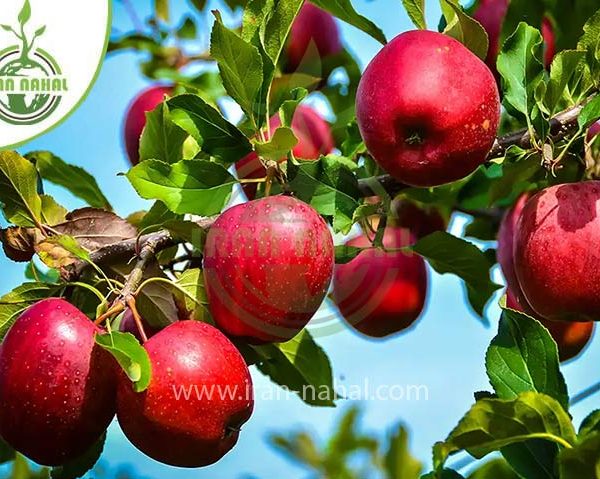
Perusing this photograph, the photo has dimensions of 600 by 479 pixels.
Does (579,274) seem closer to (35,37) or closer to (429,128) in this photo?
(429,128)

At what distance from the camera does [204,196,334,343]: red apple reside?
4.51 feet

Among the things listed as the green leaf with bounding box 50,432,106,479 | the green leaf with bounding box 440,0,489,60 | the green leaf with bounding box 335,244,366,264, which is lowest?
the green leaf with bounding box 50,432,106,479

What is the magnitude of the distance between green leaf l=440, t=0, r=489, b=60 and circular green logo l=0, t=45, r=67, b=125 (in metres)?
1.05

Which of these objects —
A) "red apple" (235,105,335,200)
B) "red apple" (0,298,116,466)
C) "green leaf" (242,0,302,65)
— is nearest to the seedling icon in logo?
"red apple" (235,105,335,200)


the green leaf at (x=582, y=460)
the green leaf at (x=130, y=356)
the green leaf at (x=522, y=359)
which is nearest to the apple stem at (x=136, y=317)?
the green leaf at (x=130, y=356)

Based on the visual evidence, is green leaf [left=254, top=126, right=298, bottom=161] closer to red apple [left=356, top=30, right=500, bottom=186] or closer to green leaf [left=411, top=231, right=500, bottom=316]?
red apple [left=356, top=30, right=500, bottom=186]

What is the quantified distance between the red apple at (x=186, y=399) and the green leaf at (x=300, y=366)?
1.43ft

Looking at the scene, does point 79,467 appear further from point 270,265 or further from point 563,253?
point 563,253

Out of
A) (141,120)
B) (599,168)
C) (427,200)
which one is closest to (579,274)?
(599,168)

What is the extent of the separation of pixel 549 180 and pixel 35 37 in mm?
1321

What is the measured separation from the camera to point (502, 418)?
1160 mm

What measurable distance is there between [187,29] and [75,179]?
3.05ft

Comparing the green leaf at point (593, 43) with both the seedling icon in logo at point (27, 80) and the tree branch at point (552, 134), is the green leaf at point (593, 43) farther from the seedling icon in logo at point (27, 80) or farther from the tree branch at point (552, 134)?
the seedling icon in logo at point (27, 80)

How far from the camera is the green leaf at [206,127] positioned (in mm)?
1538
